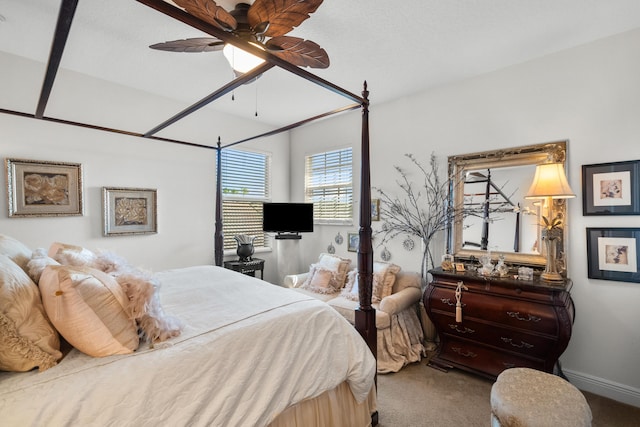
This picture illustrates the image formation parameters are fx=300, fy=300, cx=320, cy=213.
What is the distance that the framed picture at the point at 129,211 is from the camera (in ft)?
9.87

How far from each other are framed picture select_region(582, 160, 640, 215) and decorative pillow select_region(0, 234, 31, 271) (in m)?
3.69

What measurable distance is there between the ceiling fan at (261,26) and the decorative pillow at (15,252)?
1.35 metres

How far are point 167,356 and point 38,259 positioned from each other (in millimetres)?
925

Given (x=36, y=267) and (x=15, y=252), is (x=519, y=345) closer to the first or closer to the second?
(x=36, y=267)

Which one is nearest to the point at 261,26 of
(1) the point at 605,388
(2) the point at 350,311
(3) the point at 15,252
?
(3) the point at 15,252

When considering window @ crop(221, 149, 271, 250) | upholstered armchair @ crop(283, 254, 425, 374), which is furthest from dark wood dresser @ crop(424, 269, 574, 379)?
window @ crop(221, 149, 271, 250)

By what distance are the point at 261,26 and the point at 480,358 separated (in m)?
2.86

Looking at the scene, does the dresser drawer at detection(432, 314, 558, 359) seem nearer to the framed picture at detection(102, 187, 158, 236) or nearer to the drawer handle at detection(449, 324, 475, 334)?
the drawer handle at detection(449, 324, 475, 334)

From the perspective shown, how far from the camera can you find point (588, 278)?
2.36 meters

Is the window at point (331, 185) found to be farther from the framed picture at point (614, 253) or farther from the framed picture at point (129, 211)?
the framed picture at point (614, 253)

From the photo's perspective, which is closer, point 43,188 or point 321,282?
point 43,188

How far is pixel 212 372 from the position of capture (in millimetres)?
1236

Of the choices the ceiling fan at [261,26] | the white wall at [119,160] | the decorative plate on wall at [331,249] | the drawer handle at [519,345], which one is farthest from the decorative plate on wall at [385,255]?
the ceiling fan at [261,26]

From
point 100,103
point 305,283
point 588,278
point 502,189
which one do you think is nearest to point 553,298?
point 588,278
